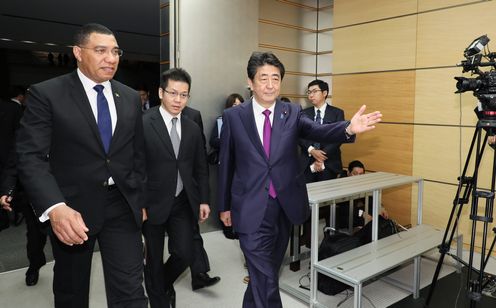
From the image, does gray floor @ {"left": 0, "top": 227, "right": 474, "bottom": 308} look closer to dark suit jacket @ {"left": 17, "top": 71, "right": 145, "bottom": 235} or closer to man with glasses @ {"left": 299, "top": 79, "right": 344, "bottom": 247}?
man with glasses @ {"left": 299, "top": 79, "right": 344, "bottom": 247}

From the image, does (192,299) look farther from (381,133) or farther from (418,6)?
(418,6)

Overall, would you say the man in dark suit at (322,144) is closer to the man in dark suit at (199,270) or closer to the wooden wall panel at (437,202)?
the wooden wall panel at (437,202)

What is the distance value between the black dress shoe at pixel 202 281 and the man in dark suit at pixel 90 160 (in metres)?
1.23

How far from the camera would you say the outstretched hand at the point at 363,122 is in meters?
1.89

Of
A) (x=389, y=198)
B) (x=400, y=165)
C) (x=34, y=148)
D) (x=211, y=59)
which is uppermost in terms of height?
(x=211, y=59)

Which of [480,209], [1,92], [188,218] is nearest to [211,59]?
[1,92]

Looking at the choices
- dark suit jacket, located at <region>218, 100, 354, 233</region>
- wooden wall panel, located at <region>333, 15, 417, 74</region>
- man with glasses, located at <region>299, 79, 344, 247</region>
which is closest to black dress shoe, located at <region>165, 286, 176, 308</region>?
dark suit jacket, located at <region>218, 100, 354, 233</region>

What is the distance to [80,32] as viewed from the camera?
181 centimetres

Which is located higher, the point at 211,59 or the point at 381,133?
the point at 211,59

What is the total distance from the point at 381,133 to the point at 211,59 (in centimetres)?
228

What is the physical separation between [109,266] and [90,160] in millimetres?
524

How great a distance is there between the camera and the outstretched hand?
189cm

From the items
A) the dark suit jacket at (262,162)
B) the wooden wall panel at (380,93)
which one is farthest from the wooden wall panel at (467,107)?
the dark suit jacket at (262,162)

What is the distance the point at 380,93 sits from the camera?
4699mm
